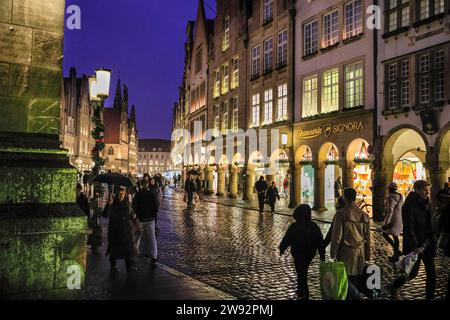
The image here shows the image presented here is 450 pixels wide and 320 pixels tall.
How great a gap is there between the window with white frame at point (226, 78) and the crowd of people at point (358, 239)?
34797mm

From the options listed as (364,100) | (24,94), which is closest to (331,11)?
(364,100)

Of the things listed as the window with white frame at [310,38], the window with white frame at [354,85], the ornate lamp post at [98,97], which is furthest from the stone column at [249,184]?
the ornate lamp post at [98,97]

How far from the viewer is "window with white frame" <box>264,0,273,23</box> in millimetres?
33219

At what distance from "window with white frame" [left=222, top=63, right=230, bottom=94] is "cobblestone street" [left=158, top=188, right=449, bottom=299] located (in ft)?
77.7

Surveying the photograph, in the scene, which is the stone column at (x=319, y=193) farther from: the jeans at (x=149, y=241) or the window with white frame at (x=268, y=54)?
the jeans at (x=149, y=241)

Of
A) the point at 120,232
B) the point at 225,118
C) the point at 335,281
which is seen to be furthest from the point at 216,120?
the point at 335,281

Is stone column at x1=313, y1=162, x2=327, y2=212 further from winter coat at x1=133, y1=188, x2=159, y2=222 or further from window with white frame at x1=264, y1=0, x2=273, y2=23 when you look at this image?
winter coat at x1=133, y1=188, x2=159, y2=222

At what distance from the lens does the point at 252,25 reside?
3628 centimetres

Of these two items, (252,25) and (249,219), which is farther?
(252,25)

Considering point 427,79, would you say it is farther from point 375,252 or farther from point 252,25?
point 252,25

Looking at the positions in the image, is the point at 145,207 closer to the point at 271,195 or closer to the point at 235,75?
the point at 271,195

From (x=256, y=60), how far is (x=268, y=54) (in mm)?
2223
